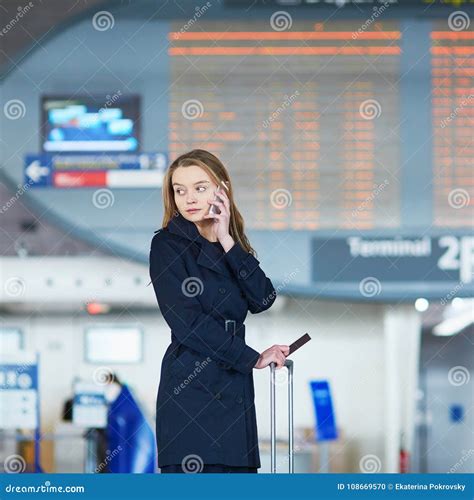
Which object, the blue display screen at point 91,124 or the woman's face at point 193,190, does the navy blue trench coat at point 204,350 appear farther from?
the blue display screen at point 91,124

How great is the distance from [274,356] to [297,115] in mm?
3064

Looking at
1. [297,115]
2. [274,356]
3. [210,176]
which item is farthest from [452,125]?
[274,356]

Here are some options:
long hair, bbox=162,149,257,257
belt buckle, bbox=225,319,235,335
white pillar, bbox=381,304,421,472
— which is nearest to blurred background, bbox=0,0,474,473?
white pillar, bbox=381,304,421,472

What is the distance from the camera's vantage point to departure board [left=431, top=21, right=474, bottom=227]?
5.95 metres

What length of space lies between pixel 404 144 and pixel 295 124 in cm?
50

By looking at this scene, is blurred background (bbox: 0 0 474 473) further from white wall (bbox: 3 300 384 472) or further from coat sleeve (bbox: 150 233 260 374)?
coat sleeve (bbox: 150 233 260 374)

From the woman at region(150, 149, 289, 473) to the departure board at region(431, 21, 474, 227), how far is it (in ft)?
9.60

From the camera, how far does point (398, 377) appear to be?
6738mm

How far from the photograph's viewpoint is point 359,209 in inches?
233

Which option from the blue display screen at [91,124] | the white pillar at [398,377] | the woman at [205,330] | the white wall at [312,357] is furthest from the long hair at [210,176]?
the white pillar at [398,377]

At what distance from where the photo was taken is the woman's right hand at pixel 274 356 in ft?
10.00

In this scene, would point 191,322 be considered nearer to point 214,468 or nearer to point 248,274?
point 248,274

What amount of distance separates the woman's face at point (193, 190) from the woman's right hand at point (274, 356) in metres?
0.35

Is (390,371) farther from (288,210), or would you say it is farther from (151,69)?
(151,69)
